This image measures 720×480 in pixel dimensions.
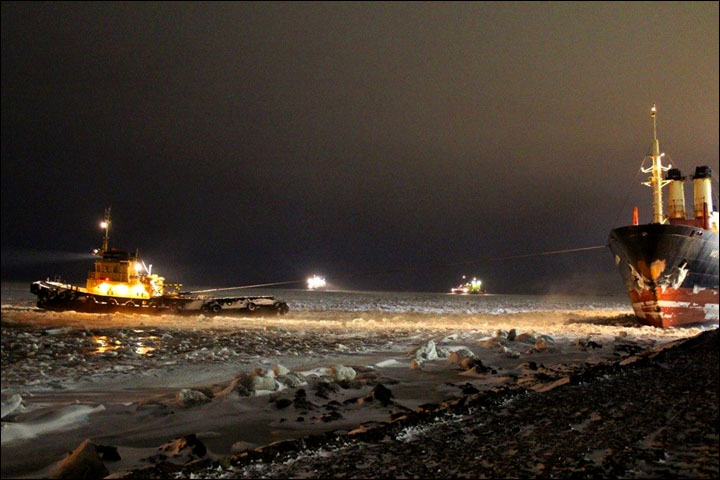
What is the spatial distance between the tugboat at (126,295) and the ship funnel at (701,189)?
2755 cm

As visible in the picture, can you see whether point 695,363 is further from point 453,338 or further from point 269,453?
point 269,453

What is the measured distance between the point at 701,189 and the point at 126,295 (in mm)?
36544

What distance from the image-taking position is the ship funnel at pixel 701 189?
3234 centimetres

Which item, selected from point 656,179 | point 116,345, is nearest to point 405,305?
point 656,179

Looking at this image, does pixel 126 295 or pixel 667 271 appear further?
pixel 126 295

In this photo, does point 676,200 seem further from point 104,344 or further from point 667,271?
point 104,344

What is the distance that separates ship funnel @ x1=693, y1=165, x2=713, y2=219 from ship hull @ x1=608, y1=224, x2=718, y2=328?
9.04 meters

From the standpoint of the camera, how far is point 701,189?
32.8 metres

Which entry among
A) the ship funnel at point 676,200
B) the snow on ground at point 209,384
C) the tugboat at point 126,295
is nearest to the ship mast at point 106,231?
the tugboat at point 126,295

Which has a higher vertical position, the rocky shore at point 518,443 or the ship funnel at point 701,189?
the ship funnel at point 701,189

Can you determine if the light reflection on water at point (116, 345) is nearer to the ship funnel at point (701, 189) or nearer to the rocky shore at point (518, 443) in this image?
the rocky shore at point (518, 443)

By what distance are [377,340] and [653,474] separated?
9.38 m

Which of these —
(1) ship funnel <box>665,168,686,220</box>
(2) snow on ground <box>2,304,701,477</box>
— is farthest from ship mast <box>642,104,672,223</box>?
(2) snow on ground <box>2,304,701,477</box>

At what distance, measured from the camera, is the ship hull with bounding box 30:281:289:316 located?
24.0 metres
